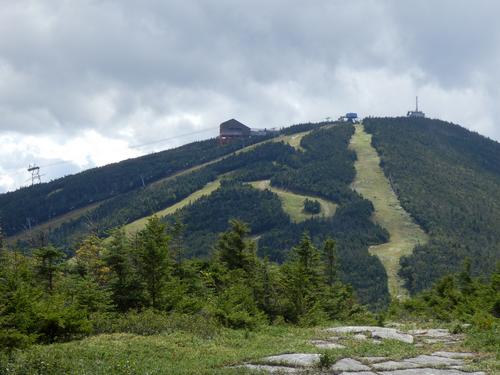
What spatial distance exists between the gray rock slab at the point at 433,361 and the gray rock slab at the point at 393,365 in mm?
280

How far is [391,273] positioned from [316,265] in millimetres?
84251

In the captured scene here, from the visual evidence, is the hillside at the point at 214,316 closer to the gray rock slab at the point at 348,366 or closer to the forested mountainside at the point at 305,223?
the gray rock slab at the point at 348,366

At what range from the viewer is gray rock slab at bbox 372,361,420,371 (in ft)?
41.5

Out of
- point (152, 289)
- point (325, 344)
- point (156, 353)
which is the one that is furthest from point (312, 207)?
point (156, 353)

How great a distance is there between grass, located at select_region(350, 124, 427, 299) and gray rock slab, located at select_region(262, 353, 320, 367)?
88.3 meters

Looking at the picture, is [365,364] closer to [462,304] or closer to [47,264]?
[47,264]

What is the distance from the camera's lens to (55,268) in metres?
25.2

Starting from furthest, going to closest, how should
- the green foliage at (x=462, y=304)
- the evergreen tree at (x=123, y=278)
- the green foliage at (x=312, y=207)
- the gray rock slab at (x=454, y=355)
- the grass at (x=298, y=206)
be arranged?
the green foliage at (x=312, y=207) → the grass at (x=298, y=206) → the green foliage at (x=462, y=304) → the evergreen tree at (x=123, y=278) → the gray rock slab at (x=454, y=355)

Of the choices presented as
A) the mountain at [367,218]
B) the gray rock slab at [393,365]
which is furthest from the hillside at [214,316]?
the mountain at [367,218]

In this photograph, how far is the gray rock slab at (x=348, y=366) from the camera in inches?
488

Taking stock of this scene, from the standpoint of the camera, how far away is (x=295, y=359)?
13.4 meters

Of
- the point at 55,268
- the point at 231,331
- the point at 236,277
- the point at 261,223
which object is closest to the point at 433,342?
the point at 231,331

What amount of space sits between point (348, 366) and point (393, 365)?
3.92 feet

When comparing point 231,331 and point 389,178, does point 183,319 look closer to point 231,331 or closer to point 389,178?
point 231,331
